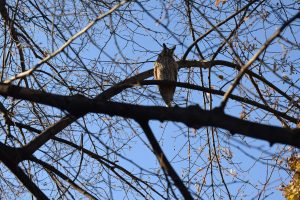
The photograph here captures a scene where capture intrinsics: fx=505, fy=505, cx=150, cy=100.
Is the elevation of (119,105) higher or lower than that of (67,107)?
lower

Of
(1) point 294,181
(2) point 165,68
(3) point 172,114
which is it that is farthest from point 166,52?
(3) point 172,114

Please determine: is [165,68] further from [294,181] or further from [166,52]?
[294,181]

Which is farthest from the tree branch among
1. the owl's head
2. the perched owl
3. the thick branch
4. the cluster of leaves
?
the owl's head

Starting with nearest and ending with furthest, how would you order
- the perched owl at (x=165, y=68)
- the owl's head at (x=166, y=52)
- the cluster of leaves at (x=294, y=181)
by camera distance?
1. the cluster of leaves at (x=294, y=181)
2. the perched owl at (x=165, y=68)
3. the owl's head at (x=166, y=52)

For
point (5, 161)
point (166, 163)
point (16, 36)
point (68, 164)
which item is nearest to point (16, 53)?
point (16, 36)

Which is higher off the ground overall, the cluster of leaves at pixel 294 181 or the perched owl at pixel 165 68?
the perched owl at pixel 165 68

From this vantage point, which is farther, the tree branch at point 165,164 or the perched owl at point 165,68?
the perched owl at point 165,68

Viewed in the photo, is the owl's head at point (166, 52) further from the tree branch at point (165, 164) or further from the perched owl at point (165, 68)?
the tree branch at point (165, 164)

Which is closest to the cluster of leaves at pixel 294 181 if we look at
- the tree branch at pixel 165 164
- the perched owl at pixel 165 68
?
the perched owl at pixel 165 68

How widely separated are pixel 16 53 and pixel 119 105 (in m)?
2.23

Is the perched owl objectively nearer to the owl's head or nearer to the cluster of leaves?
the owl's head

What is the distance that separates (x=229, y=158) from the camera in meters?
4.02

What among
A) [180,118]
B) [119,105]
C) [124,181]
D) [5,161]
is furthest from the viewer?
[124,181]

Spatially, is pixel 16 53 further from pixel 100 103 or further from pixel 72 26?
pixel 100 103
